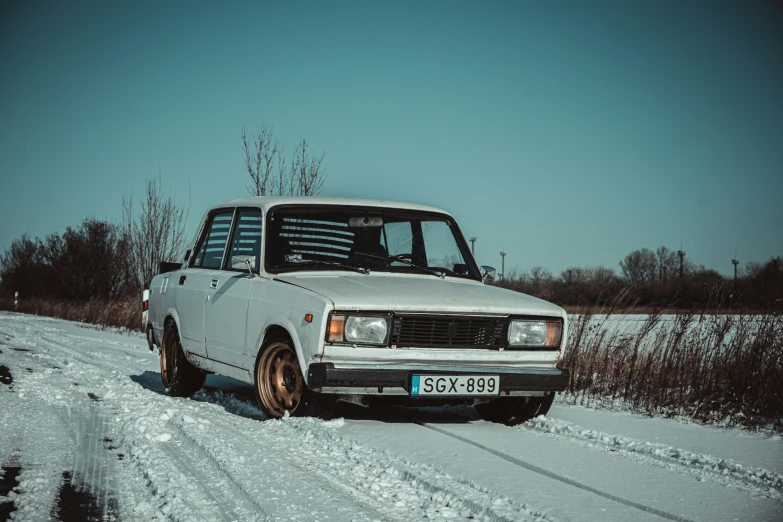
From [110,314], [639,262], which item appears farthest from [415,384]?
[639,262]

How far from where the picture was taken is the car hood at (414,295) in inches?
224

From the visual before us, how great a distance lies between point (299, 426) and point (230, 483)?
1.48 meters

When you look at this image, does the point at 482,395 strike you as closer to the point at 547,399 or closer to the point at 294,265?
the point at 547,399

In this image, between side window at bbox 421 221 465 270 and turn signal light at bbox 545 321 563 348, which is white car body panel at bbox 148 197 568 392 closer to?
turn signal light at bbox 545 321 563 348

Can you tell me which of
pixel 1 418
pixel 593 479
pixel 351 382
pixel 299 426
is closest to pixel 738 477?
pixel 593 479

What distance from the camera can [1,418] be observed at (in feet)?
20.8

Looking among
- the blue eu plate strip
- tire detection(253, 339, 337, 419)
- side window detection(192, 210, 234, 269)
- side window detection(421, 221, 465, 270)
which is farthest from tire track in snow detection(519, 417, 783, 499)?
side window detection(192, 210, 234, 269)

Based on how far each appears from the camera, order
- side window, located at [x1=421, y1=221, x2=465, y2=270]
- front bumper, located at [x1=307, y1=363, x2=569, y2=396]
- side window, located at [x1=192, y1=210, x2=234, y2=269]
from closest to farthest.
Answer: front bumper, located at [x1=307, y1=363, x2=569, y2=396] < side window, located at [x1=421, y1=221, x2=465, y2=270] < side window, located at [x1=192, y1=210, x2=234, y2=269]

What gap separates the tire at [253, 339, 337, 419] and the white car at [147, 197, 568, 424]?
0.01 meters

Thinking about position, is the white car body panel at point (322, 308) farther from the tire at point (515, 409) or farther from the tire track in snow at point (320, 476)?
the tire track in snow at point (320, 476)

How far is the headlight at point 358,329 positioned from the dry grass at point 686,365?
3632 millimetres

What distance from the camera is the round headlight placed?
5.64 metres

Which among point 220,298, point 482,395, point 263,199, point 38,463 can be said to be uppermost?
point 263,199

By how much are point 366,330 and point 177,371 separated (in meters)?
3.08
